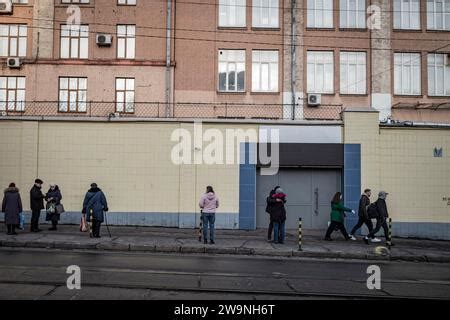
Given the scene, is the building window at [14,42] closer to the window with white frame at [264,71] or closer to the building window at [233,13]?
the building window at [233,13]

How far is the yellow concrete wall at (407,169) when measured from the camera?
65.0 feet

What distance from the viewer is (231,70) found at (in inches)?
1120

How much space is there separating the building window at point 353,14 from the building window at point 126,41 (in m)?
12.2

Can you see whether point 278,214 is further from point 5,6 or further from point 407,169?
point 5,6

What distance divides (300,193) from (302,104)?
8969 millimetres

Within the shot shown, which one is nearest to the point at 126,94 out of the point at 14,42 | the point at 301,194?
Result: the point at 14,42

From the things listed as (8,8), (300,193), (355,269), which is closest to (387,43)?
(300,193)

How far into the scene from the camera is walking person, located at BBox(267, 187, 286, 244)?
16.2m

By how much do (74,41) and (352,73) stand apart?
53.5ft

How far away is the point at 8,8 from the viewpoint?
2822 centimetres

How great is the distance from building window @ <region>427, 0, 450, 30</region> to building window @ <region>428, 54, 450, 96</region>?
1.73 m

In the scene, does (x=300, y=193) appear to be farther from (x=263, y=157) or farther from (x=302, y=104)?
(x=302, y=104)

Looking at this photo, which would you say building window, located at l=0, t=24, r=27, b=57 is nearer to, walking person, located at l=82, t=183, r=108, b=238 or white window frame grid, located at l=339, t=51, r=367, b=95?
walking person, located at l=82, t=183, r=108, b=238
